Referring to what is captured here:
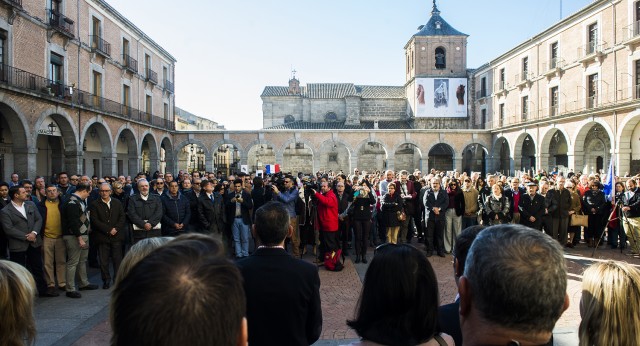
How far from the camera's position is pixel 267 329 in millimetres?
2723

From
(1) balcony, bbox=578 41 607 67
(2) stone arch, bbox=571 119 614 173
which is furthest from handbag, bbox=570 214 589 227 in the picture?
(1) balcony, bbox=578 41 607 67

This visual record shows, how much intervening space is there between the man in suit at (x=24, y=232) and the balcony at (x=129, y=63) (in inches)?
865

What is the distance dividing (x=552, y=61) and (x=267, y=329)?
32125 mm

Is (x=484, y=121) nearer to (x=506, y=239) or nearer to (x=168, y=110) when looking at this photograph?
(x=168, y=110)

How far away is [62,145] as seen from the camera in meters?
22.5

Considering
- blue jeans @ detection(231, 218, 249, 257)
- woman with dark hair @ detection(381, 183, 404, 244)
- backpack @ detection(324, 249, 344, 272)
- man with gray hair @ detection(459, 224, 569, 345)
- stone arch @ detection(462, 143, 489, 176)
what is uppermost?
stone arch @ detection(462, 143, 489, 176)

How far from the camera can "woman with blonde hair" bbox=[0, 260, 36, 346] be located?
1.84 meters

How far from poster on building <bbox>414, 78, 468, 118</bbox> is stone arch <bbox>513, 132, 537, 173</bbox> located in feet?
25.0

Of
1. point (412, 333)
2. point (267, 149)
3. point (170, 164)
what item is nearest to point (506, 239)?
point (412, 333)

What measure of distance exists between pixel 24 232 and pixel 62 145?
18507mm

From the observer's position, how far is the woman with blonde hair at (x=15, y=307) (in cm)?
184

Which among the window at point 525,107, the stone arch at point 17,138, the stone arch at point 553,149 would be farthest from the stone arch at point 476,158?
the stone arch at point 17,138

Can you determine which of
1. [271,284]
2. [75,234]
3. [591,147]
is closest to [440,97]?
[591,147]

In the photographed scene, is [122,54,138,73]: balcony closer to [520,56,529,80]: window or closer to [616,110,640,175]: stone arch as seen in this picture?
[520,56,529,80]: window
